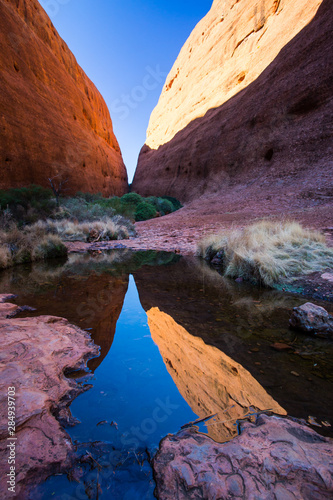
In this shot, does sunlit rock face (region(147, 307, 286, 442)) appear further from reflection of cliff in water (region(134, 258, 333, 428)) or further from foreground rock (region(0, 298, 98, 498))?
foreground rock (region(0, 298, 98, 498))

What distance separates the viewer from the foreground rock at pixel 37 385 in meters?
0.99

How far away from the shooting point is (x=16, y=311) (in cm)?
271

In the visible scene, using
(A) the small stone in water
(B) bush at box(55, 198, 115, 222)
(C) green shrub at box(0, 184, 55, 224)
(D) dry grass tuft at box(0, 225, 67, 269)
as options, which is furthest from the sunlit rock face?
(B) bush at box(55, 198, 115, 222)

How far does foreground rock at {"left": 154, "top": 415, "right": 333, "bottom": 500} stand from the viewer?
0.89m

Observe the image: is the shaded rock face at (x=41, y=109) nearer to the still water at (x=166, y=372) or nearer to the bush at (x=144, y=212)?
the bush at (x=144, y=212)

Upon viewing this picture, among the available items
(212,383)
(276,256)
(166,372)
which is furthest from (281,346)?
(276,256)

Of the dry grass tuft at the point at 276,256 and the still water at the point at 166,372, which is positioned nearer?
the still water at the point at 166,372

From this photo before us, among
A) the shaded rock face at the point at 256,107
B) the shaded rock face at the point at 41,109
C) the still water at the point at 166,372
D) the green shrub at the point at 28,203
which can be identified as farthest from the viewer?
the shaded rock face at the point at 41,109

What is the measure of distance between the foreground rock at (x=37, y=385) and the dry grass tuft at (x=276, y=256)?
10.2ft

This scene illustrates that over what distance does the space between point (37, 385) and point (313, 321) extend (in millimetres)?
2396

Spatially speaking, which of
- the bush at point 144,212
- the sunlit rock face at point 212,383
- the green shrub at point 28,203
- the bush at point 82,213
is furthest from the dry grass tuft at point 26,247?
the bush at point 144,212

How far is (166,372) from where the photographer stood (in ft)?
5.83

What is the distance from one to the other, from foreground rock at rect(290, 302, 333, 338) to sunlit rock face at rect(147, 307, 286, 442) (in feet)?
3.09

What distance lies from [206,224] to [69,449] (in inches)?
419
